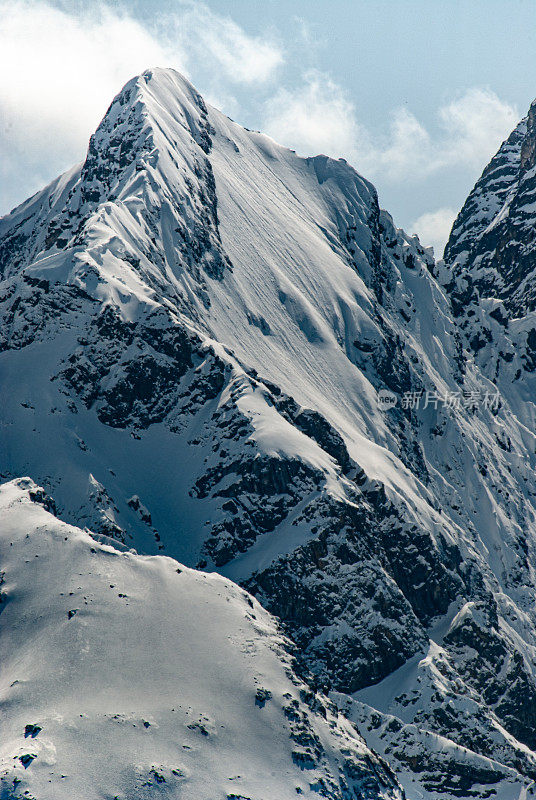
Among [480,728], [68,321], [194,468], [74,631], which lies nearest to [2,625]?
[74,631]

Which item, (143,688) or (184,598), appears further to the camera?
(184,598)

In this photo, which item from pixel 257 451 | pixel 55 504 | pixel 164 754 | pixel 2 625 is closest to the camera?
pixel 164 754

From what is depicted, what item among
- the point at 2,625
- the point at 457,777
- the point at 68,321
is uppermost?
the point at 68,321

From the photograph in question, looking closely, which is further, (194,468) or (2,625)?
(194,468)

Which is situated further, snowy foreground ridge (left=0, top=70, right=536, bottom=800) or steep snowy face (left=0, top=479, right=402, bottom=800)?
snowy foreground ridge (left=0, top=70, right=536, bottom=800)

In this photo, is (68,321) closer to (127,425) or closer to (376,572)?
(127,425)

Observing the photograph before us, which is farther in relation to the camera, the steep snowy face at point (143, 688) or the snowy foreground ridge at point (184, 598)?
the snowy foreground ridge at point (184, 598)

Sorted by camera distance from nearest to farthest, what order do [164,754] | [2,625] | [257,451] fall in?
1. [164,754]
2. [2,625]
3. [257,451]

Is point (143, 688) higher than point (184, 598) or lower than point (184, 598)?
lower
